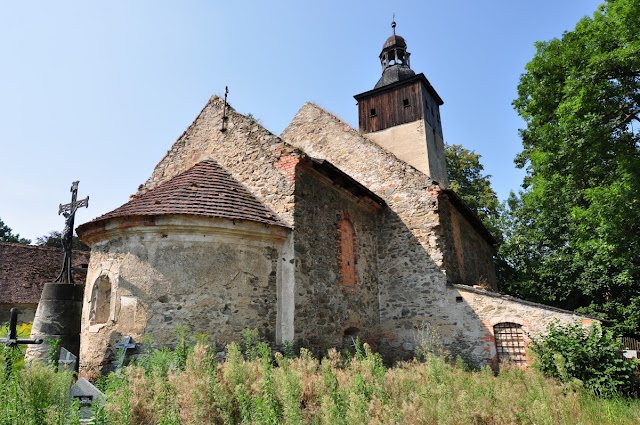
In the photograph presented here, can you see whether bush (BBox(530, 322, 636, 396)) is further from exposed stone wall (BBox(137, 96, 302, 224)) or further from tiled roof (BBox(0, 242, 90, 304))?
tiled roof (BBox(0, 242, 90, 304))

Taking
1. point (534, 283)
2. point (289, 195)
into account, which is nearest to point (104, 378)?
point (289, 195)

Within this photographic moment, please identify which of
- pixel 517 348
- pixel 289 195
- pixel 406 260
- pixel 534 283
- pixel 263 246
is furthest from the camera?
pixel 534 283

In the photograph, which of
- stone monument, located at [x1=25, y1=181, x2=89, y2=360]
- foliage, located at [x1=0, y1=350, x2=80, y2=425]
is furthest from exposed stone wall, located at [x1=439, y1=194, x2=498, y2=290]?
foliage, located at [x1=0, y1=350, x2=80, y2=425]

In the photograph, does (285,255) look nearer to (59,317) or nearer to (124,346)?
(124,346)

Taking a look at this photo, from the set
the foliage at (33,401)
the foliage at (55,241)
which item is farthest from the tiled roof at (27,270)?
the foliage at (33,401)

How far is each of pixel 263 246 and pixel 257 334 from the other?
1.92 metres

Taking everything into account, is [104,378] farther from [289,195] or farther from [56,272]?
[56,272]

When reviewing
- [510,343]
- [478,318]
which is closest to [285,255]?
[478,318]

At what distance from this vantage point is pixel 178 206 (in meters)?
8.25

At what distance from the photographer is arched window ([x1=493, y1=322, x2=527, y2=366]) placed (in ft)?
34.3

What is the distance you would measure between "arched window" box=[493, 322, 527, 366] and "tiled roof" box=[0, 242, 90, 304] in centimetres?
1697

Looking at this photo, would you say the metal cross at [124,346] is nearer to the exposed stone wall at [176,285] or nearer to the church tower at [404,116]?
the exposed stone wall at [176,285]

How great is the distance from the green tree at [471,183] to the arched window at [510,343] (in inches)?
638

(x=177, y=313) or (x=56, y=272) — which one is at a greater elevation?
(x=56, y=272)
